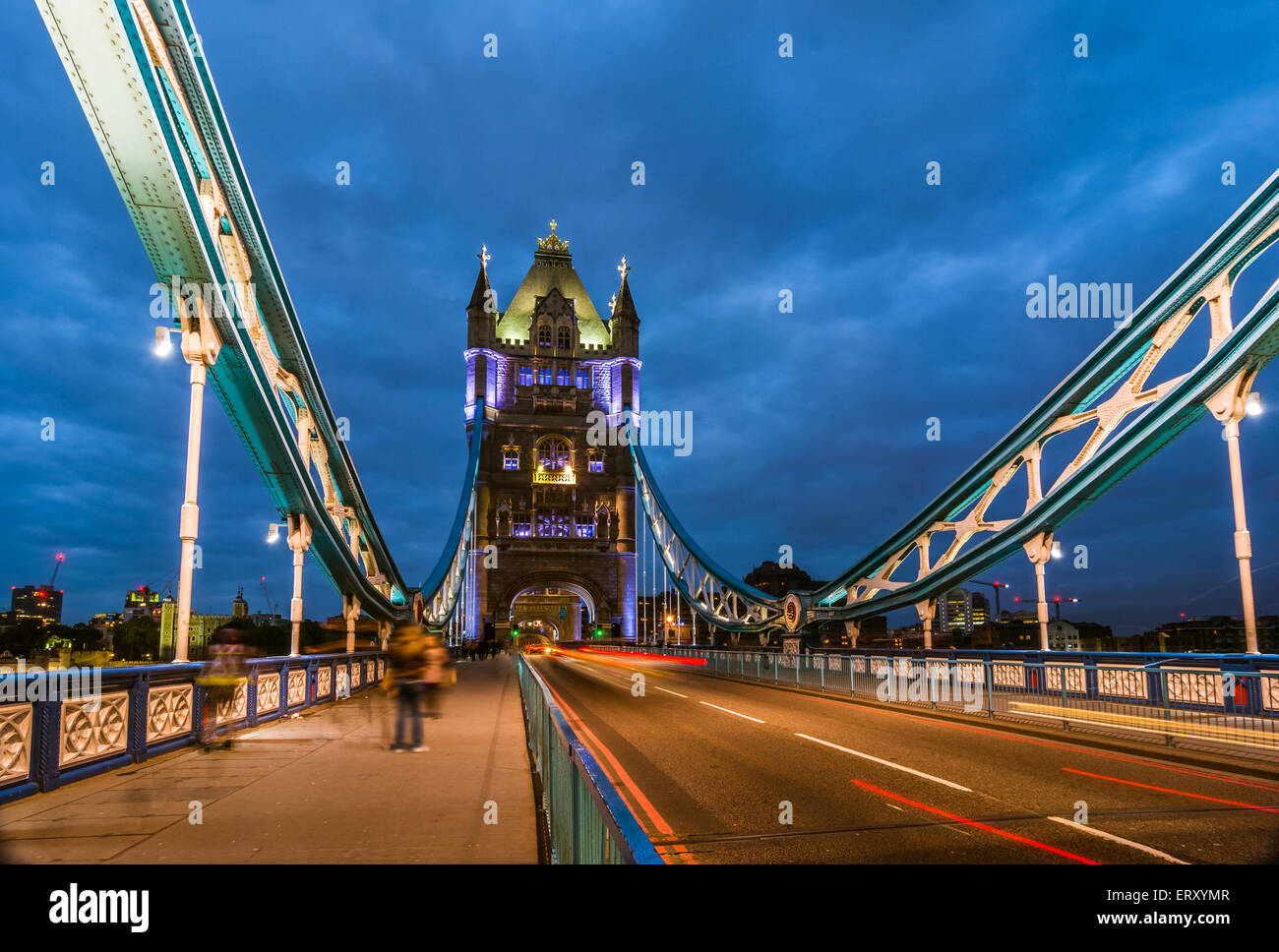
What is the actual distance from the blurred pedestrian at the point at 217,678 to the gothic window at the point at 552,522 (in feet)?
228

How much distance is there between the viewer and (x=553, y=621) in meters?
111

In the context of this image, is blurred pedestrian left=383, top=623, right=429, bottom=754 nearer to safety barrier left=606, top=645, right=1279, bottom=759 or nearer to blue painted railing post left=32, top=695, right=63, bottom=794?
blue painted railing post left=32, top=695, right=63, bottom=794

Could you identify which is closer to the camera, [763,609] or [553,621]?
[763,609]

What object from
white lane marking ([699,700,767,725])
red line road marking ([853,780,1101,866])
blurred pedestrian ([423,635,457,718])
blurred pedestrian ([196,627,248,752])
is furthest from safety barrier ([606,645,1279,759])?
blurred pedestrian ([196,627,248,752])

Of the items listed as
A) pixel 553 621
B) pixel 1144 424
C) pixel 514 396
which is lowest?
pixel 553 621

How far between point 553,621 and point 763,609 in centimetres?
7261

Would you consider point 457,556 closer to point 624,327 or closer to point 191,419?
point 624,327

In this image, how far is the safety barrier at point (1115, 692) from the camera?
39.2ft

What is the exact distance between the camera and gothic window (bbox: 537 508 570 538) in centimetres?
8106

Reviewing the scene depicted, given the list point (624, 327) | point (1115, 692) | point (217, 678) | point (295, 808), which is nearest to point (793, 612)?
point (1115, 692)

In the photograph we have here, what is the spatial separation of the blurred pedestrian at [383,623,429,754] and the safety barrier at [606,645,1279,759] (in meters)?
10.4

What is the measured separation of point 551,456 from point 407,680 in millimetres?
72815
